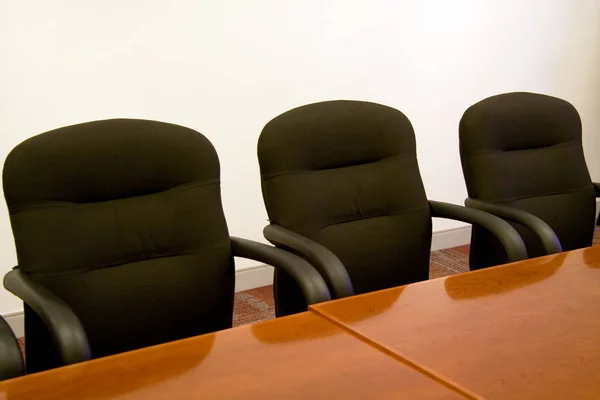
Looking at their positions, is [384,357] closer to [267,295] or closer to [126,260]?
[126,260]

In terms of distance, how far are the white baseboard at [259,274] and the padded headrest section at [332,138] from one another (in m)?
0.81

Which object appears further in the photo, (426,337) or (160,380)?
(426,337)

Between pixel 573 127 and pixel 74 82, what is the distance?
1.99 m

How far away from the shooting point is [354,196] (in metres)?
1.81

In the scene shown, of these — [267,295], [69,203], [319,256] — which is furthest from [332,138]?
[267,295]

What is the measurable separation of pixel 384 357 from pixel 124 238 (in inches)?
29.8

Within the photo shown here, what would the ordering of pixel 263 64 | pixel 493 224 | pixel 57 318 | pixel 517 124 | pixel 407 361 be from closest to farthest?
1. pixel 407 361
2. pixel 57 318
3. pixel 493 224
4. pixel 517 124
5. pixel 263 64

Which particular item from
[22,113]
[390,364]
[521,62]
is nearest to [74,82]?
[22,113]

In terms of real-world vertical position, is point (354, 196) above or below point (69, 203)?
below

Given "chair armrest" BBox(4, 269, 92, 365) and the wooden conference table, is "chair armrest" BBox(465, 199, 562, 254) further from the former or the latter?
"chair armrest" BBox(4, 269, 92, 365)

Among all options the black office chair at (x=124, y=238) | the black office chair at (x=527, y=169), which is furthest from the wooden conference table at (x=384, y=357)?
the black office chair at (x=527, y=169)

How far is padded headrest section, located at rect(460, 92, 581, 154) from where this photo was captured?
2.01 meters

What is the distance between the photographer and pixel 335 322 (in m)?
1.13

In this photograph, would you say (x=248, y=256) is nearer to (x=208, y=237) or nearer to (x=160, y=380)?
(x=208, y=237)
